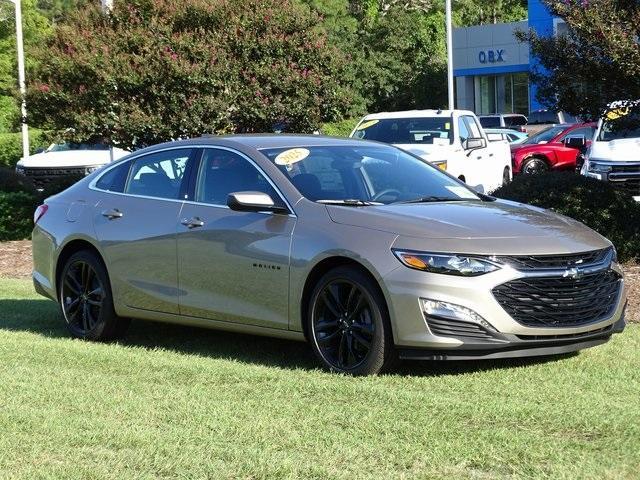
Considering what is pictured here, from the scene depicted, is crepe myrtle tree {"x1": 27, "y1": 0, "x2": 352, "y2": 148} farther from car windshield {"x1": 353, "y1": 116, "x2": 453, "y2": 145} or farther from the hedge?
the hedge

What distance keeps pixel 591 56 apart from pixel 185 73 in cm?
632

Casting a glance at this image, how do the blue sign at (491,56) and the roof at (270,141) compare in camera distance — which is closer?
the roof at (270,141)

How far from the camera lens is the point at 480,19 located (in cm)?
7706

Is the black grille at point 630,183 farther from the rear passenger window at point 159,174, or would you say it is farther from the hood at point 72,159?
the rear passenger window at point 159,174

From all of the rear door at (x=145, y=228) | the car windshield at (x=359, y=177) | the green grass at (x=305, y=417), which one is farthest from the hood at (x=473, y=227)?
the rear door at (x=145, y=228)

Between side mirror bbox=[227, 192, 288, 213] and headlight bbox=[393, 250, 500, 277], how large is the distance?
1.17 metres

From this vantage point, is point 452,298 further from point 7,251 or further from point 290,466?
point 7,251

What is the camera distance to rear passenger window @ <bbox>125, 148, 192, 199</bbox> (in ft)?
27.4

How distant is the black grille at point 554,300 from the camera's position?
663cm

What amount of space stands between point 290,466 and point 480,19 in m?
74.6

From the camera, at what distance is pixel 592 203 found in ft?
39.8

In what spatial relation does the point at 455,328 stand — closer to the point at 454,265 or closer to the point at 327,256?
the point at 454,265

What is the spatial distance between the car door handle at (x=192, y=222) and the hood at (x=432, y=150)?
8.66 m

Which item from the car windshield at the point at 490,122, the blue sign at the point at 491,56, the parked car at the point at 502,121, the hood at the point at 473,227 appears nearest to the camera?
the hood at the point at 473,227
